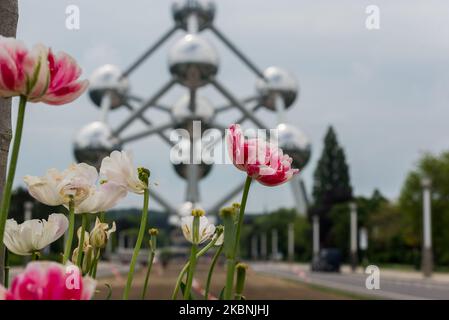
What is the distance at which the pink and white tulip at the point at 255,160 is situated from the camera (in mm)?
1258

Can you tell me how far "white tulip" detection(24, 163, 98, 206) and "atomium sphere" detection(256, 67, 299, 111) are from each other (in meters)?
35.5

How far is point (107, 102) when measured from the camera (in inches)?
1538

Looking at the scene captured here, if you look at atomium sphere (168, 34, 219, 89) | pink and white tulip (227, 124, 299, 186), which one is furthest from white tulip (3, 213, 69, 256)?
atomium sphere (168, 34, 219, 89)

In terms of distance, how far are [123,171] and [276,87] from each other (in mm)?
35936

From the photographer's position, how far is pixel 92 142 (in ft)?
111

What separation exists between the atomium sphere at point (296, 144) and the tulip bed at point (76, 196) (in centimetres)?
3133

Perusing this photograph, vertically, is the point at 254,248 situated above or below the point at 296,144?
below

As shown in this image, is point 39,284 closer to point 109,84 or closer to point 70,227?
point 70,227

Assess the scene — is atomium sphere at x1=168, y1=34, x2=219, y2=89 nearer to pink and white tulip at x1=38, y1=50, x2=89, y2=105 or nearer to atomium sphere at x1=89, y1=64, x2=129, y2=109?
atomium sphere at x1=89, y1=64, x2=129, y2=109

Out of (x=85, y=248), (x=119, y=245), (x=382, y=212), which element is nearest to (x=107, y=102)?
(x=382, y=212)

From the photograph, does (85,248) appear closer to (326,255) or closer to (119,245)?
(326,255)

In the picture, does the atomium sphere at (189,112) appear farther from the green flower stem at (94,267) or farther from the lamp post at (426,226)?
the green flower stem at (94,267)

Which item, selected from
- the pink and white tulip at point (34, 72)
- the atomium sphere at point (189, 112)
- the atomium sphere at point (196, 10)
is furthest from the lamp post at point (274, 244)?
the pink and white tulip at point (34, 72)

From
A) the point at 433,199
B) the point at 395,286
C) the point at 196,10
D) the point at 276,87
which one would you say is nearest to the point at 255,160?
the point at 395,286
